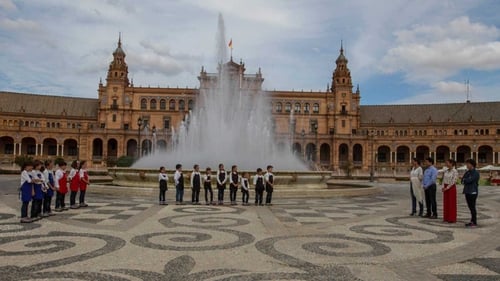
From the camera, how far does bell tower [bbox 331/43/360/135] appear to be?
311 feet

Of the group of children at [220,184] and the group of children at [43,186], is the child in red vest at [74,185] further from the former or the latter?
the group of children at [220,184]

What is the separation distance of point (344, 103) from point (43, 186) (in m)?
87.9

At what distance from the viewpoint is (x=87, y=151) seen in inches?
3428

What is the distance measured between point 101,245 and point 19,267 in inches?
78.1

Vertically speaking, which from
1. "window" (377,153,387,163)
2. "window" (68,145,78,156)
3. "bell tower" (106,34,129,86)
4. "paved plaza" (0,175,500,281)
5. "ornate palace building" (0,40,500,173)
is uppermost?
"bell tower" (106,34,129,86)

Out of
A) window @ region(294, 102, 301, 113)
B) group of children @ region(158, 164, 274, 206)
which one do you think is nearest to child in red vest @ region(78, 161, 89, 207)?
group of children @ region(158, 164, 274, 206)

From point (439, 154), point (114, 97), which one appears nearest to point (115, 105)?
point (114, 97)

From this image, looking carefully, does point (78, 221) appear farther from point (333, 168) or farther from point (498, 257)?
point (333, 168)

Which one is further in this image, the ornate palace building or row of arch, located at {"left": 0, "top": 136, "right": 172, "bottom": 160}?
the ornate palace building

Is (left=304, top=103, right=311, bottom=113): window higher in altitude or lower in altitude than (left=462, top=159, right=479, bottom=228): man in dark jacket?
higher

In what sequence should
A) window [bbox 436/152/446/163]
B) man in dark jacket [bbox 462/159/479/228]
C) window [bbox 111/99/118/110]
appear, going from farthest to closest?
window [bbox 436/152/446/163] < window [bbox 111/99/118/110] < man in dark jacket [bbox 462/159/479/228]

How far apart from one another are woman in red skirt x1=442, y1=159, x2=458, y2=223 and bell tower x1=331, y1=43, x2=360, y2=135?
8135 centimetres

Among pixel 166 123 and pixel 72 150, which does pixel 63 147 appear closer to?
pixel 72 150

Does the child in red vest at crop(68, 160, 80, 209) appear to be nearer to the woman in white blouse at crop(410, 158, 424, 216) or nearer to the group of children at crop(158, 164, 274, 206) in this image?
the group of children at crop(158, 164, 274, 206)
